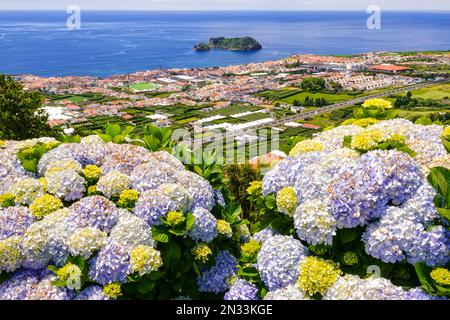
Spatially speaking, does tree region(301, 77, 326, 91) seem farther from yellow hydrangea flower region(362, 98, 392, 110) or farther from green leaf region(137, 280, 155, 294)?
green leaf region(137, 280, 155, 294)

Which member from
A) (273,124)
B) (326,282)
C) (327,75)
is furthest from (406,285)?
(327,75)

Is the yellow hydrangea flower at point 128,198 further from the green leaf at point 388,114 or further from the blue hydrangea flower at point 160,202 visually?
the green leaf at point 388,114

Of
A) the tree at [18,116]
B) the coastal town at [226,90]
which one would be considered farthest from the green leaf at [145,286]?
the coastal town at [226,90]

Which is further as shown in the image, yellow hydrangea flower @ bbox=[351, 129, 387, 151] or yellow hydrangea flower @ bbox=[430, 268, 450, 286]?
yellow hydrangea flower @ bbox=[351, 129, 387, 151]

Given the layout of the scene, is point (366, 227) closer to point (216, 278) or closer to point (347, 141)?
point (347, 141)

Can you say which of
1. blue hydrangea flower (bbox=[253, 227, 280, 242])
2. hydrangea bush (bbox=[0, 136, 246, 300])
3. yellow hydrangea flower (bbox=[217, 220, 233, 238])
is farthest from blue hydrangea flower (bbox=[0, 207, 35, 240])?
blue hydrangea flower (bbox=[253, 227, 280, 242])
